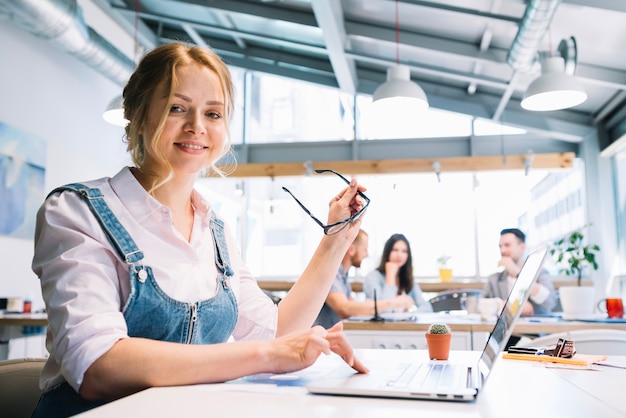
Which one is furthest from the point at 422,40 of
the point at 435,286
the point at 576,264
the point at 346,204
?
the point at 346,204

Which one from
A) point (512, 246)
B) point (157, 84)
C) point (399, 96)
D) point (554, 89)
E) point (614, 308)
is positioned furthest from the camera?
point (512, 246)

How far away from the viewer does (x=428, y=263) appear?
308 inches

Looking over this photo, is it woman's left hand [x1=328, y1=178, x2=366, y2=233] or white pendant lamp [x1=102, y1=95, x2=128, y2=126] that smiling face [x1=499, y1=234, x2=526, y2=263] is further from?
woman's left hand [x1=328, y1=178, x2=366, y2=233]

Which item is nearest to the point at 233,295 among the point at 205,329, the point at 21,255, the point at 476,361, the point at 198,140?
the point at 205,329

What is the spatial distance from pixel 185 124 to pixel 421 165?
627cm

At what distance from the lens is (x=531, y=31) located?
13.2 feet

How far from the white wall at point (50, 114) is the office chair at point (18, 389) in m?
3.27

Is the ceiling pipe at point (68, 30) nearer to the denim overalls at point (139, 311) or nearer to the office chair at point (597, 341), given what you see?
the denim overalls at point (139, 311)

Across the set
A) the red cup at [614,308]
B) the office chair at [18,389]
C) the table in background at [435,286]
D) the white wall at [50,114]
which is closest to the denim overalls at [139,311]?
the office chair at [18,389]

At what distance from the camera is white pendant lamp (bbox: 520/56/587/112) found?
3.48 meters

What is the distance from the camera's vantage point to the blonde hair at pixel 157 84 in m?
1.16

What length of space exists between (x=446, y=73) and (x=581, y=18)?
172 cm

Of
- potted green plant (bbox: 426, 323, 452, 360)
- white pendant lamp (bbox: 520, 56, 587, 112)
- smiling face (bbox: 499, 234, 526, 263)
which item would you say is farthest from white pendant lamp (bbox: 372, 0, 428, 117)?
potted green plant (bbox: 426, 323, 452, 360)

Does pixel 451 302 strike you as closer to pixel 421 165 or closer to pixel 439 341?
pixel 421 165
